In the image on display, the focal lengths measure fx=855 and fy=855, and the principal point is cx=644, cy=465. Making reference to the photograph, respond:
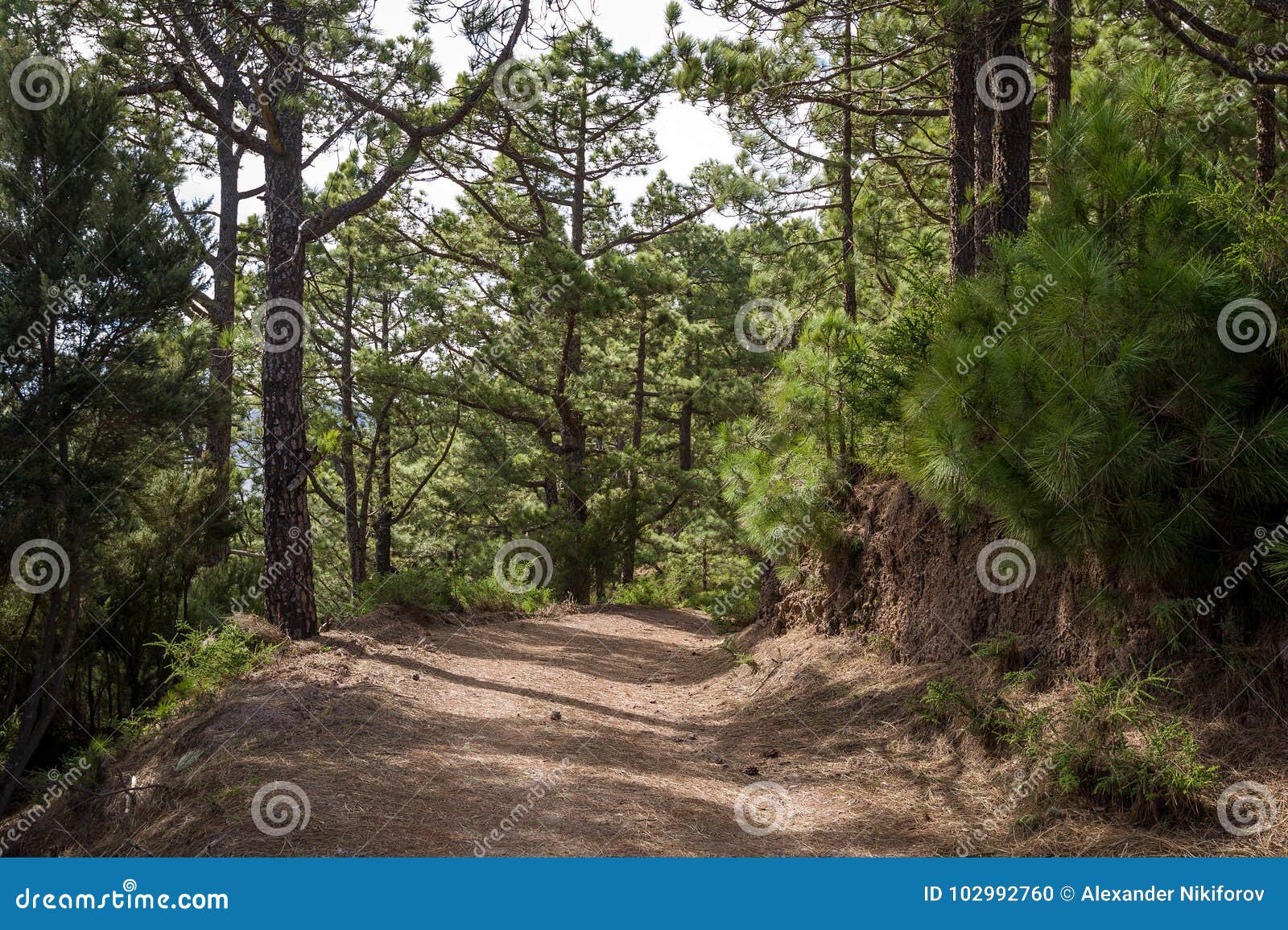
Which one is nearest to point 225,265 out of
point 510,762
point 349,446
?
point 349,446

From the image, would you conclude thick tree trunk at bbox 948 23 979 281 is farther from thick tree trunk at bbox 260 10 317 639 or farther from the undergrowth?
thick tree trunk at bbox 260 10 317 639

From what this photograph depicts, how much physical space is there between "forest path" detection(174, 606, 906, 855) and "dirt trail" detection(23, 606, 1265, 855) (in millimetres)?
18

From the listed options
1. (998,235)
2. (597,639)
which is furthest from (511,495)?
(998,235)

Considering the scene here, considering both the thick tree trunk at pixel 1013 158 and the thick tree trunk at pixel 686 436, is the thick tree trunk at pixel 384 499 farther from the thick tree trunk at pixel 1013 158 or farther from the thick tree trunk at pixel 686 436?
the thick tree trunk at pixel 1013 158

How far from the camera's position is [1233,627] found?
4.12m

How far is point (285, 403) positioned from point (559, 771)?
14.9 ft

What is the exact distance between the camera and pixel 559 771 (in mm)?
5125

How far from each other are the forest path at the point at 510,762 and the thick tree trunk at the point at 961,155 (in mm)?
4187

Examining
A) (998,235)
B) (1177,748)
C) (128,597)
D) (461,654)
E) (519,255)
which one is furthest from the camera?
(519,255)

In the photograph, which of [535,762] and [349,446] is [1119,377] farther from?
[349,446]

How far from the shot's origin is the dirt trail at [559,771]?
13.0ft

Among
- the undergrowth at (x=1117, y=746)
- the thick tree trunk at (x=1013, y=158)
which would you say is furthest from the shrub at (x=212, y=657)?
the thick tree trunk at (x=1013, y=158)

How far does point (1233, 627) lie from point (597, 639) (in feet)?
26.6

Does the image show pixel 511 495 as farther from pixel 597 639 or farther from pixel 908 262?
pixel 908 262
